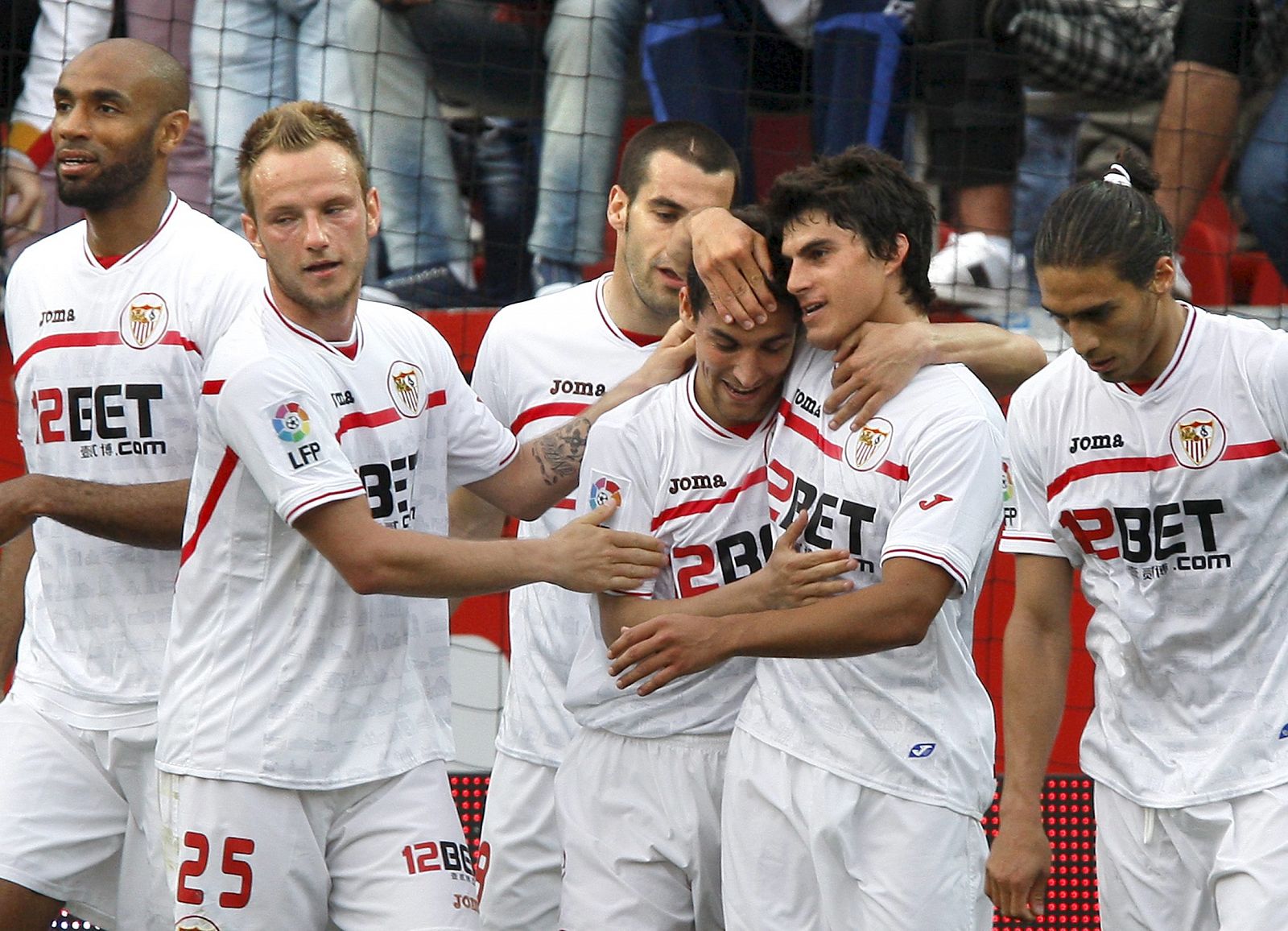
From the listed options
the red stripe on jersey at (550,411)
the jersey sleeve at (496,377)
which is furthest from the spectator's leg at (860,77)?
the red stripe on jersey at (550,411)

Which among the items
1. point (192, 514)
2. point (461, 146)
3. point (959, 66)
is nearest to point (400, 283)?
point (461, 146)

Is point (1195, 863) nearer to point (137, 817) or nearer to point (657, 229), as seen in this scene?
point (657, 229)

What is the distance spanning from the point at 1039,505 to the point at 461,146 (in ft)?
12.3

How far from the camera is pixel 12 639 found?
14.9ft

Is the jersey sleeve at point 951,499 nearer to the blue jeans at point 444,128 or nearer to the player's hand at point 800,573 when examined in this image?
the player's hand at point 800,573

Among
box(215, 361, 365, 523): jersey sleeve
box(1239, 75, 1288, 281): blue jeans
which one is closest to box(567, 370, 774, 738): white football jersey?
box(215, 361, 365, 523): jersey sleeve

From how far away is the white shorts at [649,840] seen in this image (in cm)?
364

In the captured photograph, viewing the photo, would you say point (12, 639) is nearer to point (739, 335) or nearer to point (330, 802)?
point (330, 802)

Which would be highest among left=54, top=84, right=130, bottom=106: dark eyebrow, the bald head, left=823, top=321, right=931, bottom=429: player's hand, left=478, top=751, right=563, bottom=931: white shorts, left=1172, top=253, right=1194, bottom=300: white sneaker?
the bald head

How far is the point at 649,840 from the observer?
3656 mm

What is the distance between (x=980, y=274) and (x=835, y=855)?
12.2 feet

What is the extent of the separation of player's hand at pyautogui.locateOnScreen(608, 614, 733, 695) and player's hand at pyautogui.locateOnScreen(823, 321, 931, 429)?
49 centimetres

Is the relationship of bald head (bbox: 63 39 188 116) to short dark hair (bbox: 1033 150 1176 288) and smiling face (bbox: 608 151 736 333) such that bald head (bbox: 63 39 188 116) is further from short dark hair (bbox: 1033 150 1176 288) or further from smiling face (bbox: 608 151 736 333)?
short dark hair (bbox: 1033 150 1176 288)

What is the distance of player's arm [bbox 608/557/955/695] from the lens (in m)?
3.25
